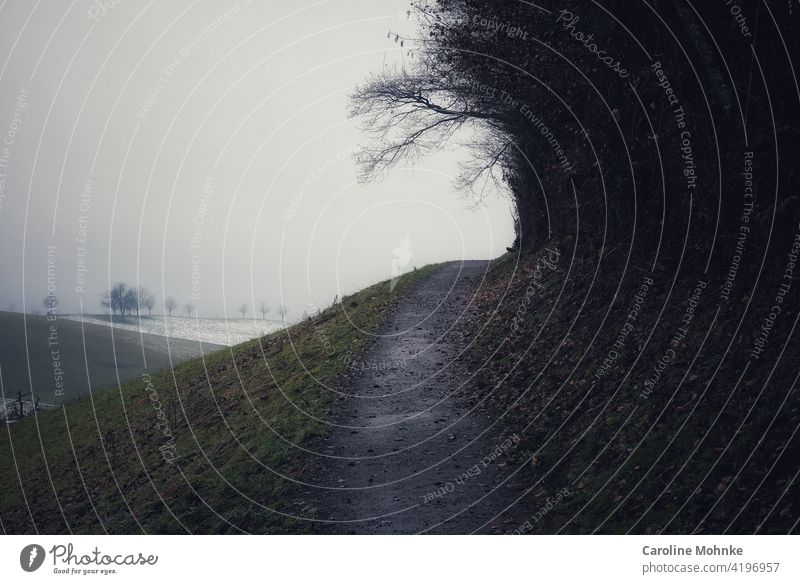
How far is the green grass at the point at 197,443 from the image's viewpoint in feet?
32.2

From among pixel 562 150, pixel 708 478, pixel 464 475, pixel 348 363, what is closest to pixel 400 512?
pixel 464 475

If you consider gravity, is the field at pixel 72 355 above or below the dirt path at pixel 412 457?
below

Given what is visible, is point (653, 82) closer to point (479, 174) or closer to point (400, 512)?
→ point (400, 512)

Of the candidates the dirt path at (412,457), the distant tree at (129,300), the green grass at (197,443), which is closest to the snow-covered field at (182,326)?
the distant tree at (129,300)

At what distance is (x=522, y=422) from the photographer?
407 inches

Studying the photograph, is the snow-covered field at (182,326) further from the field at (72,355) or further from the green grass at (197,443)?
the green grass at (197,443)

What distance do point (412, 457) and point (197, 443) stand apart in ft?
21.6

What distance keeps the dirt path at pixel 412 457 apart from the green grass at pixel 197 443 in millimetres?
639

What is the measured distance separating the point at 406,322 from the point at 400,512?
12.4 meters
